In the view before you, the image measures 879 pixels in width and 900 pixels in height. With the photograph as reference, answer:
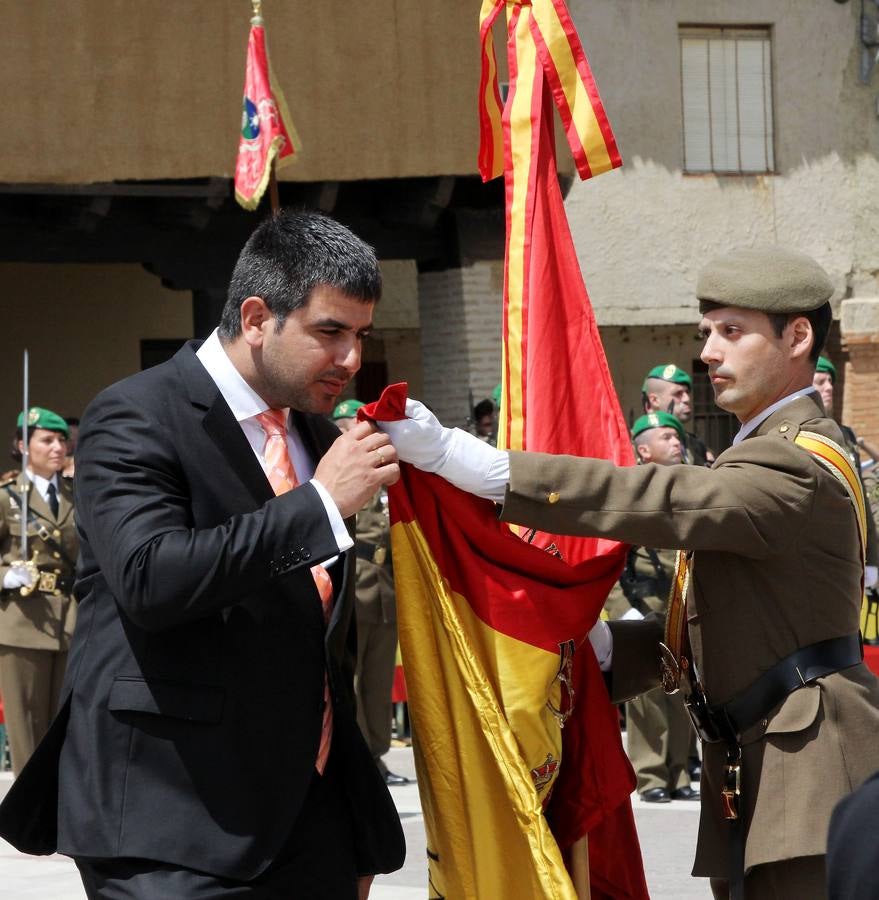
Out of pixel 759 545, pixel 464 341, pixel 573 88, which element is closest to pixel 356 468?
pixel 759 545

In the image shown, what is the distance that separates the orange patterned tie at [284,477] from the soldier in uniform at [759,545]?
0.22 m

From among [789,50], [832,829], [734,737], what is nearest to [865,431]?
[789,50]

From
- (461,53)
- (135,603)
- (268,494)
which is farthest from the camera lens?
(461,53)

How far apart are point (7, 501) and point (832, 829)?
341 inches

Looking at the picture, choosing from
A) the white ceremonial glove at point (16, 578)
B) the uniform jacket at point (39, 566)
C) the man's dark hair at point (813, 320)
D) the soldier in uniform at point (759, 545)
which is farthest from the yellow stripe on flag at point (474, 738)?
the white ceremonial glove at point (16, 578)

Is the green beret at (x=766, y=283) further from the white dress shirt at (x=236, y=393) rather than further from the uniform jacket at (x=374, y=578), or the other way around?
the uniform jacket at (x=374, y=578)

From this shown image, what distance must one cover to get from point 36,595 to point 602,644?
246 inches

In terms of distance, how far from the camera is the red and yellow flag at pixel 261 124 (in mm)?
11883

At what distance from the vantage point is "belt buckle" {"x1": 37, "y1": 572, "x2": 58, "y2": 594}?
9719 millimetres

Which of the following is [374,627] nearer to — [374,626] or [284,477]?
[374,626]

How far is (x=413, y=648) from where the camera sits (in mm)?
3713

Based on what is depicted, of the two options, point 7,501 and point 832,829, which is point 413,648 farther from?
point 7,501

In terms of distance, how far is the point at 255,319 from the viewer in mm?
3367

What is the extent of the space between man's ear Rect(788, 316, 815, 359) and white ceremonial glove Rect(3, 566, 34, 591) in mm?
6714
